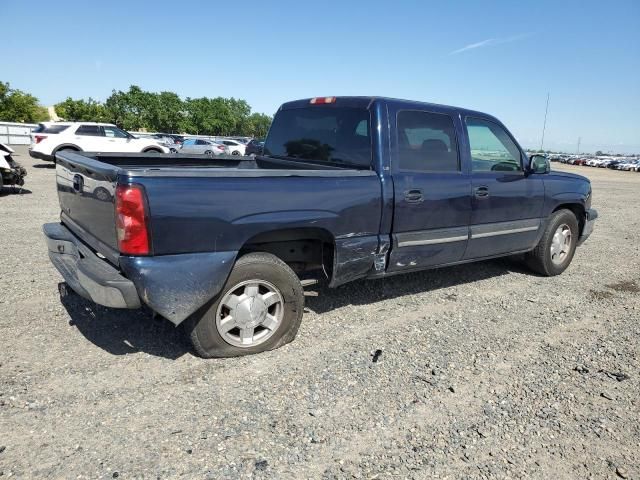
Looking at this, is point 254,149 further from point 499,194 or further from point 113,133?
point 499,194

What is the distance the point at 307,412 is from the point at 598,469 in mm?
Result: 1566

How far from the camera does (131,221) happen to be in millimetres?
2840

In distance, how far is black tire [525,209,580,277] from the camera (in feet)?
18.6

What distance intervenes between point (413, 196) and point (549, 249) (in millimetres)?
2623

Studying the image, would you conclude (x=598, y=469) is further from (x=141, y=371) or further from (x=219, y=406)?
(x=141, y=371)

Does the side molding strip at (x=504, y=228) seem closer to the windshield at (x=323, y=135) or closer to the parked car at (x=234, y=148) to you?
the windshield at (x=323, y=135)

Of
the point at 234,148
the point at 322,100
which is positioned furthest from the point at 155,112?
the point at 322,100

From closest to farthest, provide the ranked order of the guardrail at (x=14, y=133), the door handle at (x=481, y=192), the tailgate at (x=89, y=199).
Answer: the tailgate at (x=89, y=199) < the door handle at (x=481, y=192) < the guardrail at (x=14, y=133)

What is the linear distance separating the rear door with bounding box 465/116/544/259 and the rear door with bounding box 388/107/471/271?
0.20m

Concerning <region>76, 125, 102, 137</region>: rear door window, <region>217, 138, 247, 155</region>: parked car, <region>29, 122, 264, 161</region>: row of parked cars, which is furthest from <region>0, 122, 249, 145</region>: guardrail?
<region>76, 125, 102, 137</region>: rear door window

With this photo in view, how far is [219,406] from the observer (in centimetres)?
287

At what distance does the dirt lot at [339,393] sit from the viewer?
2.44m

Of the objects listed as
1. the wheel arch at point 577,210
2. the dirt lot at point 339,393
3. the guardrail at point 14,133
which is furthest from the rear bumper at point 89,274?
the guardrail at point 14,133

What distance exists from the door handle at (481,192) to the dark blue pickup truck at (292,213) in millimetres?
17
